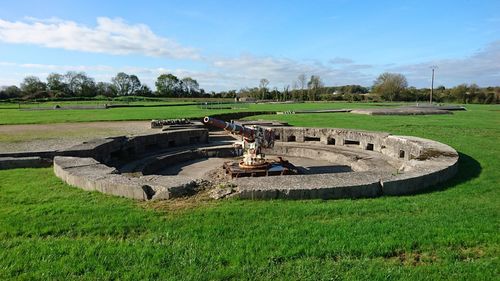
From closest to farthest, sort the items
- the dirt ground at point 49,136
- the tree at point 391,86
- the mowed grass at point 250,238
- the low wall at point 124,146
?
the mowed grass at point 250,238
the low wall at point 124,146
the dirt ground at point 49,136
the tree at point 391,86

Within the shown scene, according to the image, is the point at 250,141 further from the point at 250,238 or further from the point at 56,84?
the point at 56,84

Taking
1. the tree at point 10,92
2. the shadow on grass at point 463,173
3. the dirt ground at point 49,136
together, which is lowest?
the shadow on grass at point 463,173

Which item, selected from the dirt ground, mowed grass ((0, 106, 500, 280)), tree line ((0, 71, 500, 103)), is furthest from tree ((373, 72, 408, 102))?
mowed grass ((0, 106, 500, 280))

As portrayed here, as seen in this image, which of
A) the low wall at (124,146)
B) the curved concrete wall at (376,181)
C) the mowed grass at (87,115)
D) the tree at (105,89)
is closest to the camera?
the curved concrete wall at (376,181)

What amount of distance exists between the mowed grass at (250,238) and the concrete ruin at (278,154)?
335 mm

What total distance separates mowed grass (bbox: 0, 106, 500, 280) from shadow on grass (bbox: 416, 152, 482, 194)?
0.79 m

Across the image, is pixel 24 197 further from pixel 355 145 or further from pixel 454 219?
pixel 355 145

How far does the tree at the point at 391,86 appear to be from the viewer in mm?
83250

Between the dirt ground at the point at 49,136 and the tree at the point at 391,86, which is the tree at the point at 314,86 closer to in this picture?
the tree at the point at 391,86

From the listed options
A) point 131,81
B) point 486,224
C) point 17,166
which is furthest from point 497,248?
point 131,81

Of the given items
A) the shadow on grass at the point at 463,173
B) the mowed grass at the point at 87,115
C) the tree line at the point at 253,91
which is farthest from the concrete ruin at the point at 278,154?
the tree line at the point at 253,91

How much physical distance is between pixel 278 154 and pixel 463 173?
7.67 metres

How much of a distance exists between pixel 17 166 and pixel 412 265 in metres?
9.03

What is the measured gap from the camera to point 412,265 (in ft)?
12.1
